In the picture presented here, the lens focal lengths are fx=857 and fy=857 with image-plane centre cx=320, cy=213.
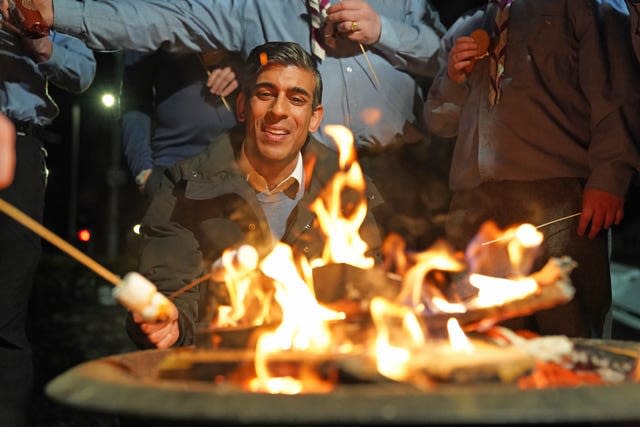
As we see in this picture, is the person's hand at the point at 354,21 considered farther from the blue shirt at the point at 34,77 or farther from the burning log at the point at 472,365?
the burning log at the point at 472,365

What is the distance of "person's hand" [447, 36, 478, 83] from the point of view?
4105mm

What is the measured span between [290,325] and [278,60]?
172cm

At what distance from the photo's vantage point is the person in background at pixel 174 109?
466 cm

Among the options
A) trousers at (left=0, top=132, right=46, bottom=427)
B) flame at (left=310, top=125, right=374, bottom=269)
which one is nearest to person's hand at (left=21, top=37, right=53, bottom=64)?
trousers at (left=0, top=132, right=46, bottom=427)

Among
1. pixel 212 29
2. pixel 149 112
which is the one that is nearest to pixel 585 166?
pixel 212 29

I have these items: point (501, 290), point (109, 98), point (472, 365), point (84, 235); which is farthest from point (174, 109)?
point (84, 235)

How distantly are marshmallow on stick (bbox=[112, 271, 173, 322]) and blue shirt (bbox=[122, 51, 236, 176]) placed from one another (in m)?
2.16

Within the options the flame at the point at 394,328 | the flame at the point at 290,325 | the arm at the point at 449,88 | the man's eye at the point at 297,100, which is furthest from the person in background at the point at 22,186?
the flame at the point at 394,328

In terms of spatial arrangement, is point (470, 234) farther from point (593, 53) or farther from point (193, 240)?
point (193, 240)

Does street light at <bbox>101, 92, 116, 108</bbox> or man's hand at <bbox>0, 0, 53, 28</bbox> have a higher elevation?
street light at <bbox>101, 92, 116, 108</bbox>

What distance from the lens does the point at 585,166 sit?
12.8 ft

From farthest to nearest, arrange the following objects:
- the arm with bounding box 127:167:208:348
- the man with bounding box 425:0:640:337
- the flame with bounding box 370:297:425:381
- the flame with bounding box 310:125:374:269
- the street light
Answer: the street light, the man with bounding box 425:0:640:337, the arm with bounding box 127:167:208:348, the flame with bounding box 310:125:374:269, the flame with bounding box 370:297:425:381

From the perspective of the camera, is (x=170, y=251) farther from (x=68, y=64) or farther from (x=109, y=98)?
(x=109, y=98)

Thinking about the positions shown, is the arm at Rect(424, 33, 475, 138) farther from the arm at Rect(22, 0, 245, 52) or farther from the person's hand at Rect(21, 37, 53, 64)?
the person's hand at Rect(21, 37, 53, 64)
